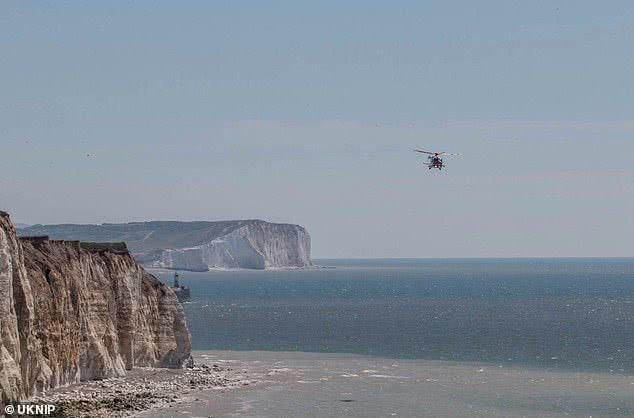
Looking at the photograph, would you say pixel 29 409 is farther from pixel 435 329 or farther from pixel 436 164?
pixel 435 329

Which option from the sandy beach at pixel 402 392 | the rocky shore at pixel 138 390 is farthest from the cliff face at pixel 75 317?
the sandy beach at pixel 402 392

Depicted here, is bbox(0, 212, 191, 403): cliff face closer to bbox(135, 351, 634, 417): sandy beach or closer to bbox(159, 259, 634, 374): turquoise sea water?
bbox(135, 351, 634, 417): sandy beach

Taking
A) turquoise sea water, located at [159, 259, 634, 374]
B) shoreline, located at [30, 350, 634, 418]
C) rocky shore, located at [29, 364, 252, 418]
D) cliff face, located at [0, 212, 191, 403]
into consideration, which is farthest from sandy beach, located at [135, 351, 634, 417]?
turquoise sea water, located at [159, 259, 634, 374]

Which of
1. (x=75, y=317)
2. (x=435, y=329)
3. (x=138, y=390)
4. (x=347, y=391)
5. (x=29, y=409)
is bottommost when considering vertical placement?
(x=347, y=391)

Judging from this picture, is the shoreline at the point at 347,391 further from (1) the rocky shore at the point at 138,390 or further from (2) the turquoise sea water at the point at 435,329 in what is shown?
(2) the turquoise sea water at the point at 435,329

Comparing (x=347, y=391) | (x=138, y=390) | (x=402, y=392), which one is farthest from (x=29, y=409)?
(x=402, y=392)

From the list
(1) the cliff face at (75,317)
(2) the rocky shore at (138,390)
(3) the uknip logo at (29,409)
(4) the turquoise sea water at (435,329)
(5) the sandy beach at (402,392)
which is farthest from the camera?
(4) the turquoise sea water at (435,329)
